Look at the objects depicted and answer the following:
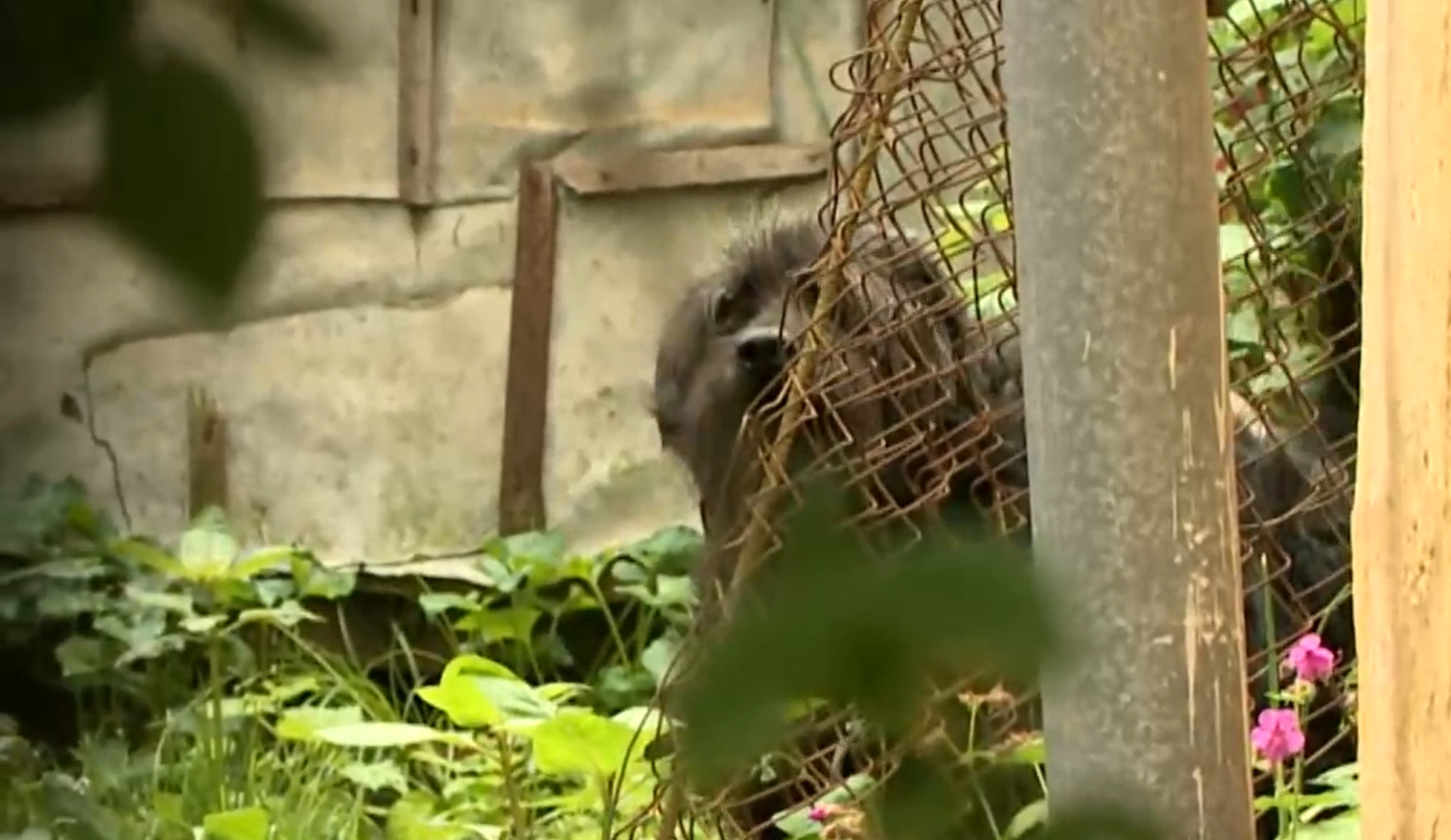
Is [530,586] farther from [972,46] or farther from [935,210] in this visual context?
[972,46]

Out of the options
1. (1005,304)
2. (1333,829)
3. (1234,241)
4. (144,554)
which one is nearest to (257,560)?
(1005,304)

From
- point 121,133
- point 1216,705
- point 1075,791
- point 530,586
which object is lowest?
point 530,586

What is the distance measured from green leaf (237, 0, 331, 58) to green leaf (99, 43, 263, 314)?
2cm

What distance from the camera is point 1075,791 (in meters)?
0.74

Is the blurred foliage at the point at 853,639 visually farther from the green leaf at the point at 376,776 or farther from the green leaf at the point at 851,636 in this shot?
the green leaf at the point at 376,776

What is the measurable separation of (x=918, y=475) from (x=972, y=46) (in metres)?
0.44

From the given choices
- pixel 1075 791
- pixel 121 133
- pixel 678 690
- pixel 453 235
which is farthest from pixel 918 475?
pixel 121 133

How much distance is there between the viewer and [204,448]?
1140mm

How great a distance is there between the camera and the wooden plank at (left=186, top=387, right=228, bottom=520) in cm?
75

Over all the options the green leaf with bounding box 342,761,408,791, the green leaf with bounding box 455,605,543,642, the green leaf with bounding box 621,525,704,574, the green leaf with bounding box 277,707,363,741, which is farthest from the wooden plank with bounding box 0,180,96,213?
the green leaf with bounding box 455,605,543,642

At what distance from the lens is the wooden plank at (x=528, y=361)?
1685mm

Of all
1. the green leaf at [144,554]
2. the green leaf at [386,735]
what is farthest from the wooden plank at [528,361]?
the green leaf at [386,735]

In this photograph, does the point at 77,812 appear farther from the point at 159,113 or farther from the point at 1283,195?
the point at 1283,195

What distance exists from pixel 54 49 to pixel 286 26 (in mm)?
45
